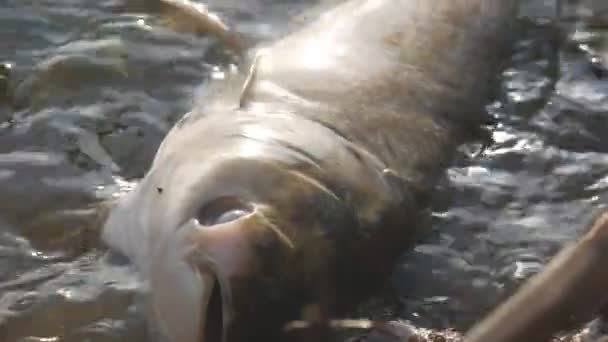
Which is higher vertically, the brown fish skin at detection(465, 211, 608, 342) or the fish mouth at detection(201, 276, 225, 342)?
the brown fish skin at detection(465, 211, 608, 342)

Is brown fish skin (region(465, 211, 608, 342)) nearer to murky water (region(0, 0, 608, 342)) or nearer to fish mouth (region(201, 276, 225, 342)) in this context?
fish mouth (region(201, 276, 225, 342))

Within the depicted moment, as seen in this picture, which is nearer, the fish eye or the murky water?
the fish eye

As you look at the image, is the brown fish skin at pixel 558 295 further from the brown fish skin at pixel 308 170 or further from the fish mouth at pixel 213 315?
the fish mouth at pixel 213 315

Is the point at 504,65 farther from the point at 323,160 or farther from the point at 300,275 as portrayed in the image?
the point at 300,275

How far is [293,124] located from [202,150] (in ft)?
1.01

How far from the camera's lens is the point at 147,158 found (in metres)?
3.87

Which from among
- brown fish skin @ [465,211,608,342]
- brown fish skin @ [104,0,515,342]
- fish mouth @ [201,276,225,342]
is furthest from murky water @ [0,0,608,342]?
brown fish skin @ [465,211,608,342]

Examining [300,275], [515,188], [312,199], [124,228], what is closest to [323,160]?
[312,199]

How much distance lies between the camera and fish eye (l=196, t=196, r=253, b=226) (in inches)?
102

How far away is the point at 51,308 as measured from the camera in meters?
3.16

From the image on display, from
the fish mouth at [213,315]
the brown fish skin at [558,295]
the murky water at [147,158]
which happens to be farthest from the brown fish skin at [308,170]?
the brown fish skin at [558,295]

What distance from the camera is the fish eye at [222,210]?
2596 mm

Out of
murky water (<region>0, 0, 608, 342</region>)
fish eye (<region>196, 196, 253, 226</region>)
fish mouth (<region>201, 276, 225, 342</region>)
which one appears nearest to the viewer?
fish mouth (<region>201, 276, 225, 342</region>)

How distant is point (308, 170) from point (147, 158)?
1151 millimetres
